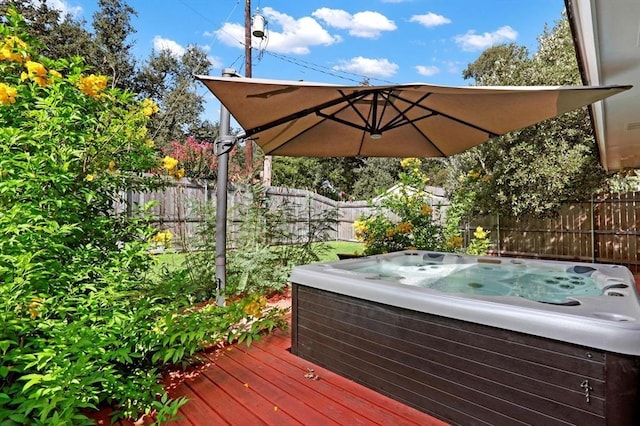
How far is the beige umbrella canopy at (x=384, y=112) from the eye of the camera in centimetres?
221

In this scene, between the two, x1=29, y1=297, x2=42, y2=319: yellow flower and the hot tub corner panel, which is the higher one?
x1=29, y1=297, x2=42, y2=319: yellow flower

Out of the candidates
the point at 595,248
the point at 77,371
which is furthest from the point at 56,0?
the point at 595,248

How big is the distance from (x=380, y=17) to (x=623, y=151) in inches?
628

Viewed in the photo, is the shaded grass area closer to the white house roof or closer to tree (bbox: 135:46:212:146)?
the white house roof

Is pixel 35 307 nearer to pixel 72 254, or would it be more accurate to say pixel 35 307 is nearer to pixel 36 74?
pixel 72 254

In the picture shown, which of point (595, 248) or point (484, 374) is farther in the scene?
point (595, 248)

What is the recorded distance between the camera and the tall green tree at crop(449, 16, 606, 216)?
6883 millimetres

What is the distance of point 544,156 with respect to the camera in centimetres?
702

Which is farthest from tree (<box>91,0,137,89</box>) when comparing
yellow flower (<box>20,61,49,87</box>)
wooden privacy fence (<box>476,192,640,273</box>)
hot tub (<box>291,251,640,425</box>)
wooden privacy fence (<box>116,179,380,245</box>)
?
hot tub (<box>291,251,640,425</box>)

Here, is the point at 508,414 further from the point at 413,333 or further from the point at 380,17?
the point at 380,17

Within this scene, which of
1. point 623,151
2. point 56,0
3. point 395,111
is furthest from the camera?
point 56,0

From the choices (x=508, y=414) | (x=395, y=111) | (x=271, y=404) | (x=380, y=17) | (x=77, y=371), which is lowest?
(x=271, y=404)

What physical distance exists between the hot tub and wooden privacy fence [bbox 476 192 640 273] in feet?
18.8

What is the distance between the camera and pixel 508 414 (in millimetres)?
1639
